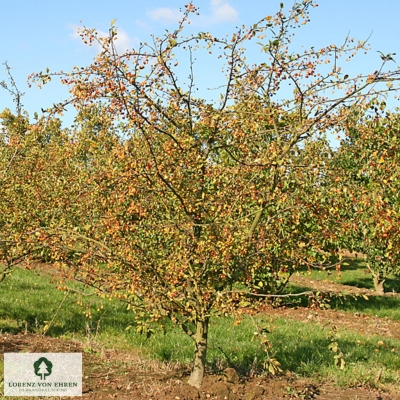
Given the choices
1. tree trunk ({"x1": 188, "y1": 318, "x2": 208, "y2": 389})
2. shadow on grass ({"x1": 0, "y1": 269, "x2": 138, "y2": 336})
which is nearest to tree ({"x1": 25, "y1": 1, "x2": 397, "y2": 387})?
tree trunk ({"x1": 188, "y1": 318, "x2": 208, "y2": 389})

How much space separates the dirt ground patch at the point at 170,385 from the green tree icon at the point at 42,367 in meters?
0.44

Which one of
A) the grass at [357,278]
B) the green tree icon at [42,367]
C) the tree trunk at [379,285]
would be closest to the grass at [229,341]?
the green tree icon at [42,367]

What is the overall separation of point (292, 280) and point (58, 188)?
13605 mm

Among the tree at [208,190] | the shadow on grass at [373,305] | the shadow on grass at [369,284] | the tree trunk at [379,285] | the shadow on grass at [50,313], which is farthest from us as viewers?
the shadow on grass at [369,284]

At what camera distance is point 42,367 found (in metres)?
6.43

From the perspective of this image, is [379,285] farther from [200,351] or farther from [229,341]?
[200,351]

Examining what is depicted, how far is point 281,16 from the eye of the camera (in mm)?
5016

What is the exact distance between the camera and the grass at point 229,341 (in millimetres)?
6895

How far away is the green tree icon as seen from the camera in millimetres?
6219

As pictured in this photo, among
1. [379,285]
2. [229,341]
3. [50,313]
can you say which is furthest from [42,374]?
[379,285]

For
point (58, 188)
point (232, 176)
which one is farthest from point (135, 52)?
point (58, 188)

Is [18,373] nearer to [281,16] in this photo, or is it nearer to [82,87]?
[82,87]

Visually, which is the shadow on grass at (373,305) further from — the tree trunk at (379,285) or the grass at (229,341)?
the grass at (229,341)

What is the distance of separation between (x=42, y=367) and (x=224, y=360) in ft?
7.76
